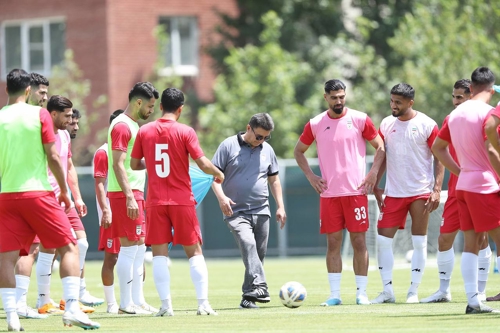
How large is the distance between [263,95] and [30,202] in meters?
21.8

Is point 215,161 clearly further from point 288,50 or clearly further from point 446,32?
point 288,50

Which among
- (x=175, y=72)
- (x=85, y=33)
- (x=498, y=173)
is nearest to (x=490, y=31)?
(x=175, y=72)

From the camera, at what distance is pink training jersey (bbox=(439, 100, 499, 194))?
10.9 meters

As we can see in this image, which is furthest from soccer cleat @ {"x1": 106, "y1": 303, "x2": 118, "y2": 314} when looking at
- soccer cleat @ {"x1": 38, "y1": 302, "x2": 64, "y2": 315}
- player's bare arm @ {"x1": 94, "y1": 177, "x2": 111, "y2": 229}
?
player's bare arm @ {"x1": 94, "y1": 177, "x2": 111, "y2": 229}

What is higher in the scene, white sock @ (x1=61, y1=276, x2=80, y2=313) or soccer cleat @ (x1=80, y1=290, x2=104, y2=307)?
white sock @ (x1=61, y1=276, x2=80, y2=313)

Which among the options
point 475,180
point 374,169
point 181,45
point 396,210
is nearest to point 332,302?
point 396,210

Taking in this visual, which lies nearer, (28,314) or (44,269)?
(28,314)

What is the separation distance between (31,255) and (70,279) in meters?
2.25

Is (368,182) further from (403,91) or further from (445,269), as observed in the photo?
(445,269)

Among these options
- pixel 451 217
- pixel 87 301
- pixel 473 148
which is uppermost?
pixel 473 148

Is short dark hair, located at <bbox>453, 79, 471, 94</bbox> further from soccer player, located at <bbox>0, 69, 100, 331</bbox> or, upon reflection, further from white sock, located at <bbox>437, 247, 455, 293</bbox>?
soccer player, located at <bbox>0, 69, 100, 331</bbox>

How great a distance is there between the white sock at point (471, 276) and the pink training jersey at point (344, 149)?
92.6 inches

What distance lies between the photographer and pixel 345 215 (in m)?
13.0

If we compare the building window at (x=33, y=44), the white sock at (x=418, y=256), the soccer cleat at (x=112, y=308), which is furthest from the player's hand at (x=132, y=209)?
the building window at (x=33, y=44)
